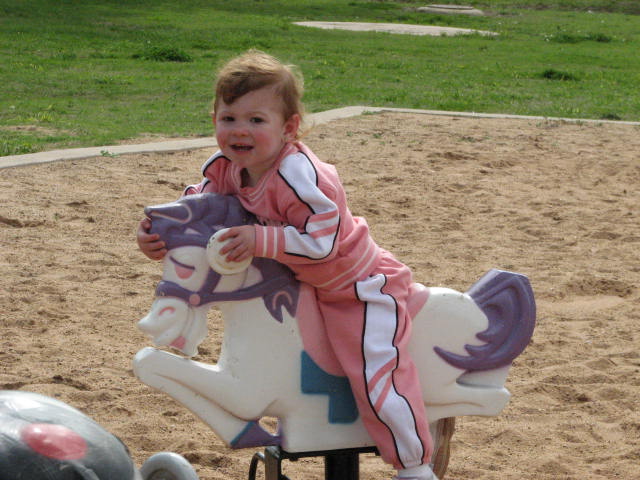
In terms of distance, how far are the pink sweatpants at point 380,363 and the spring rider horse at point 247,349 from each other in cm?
6

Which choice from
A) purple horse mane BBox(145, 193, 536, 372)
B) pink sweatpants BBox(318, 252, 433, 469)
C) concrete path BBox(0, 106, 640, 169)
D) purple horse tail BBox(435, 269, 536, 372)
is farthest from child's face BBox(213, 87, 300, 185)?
concrete path BBox(0, 106, 640, 169)

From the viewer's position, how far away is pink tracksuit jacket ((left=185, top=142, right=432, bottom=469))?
2.54 m

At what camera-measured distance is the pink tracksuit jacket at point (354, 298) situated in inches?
99.8

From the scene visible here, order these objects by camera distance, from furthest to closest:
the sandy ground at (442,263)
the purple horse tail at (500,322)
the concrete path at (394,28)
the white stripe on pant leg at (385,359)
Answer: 1. the concrete path at (394,28)
2. the sandy ground at (442,263)
3. the purple horse tail at (500,322)
4. the white stripe on pant leg at (385,359)

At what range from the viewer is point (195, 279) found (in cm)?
258

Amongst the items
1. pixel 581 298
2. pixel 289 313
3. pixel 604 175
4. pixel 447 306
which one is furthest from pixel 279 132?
pixel 604 175

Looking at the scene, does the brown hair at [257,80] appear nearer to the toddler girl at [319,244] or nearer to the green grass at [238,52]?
the toddler girl at [319,244]

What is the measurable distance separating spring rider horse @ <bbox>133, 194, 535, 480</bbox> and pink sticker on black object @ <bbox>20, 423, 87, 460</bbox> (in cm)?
63

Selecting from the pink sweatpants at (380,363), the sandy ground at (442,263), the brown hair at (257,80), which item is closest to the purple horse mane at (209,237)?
the pink sweatpants at (380,363)

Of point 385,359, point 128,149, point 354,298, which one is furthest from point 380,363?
point 128,149

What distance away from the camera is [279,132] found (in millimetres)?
2592

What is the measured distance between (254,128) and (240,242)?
0.94 ft

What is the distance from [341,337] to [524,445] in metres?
1.36

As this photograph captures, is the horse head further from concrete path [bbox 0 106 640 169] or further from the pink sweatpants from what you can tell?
concrete path [bbox 0 106 640 169]
